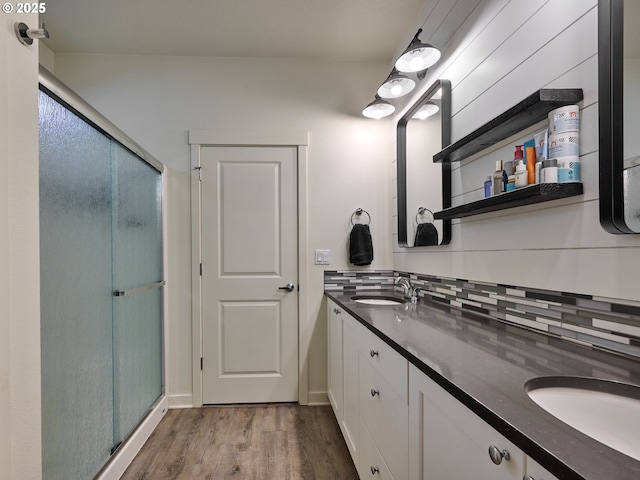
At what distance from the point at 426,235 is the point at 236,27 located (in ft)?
6.12

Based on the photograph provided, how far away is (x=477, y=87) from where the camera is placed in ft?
5.26

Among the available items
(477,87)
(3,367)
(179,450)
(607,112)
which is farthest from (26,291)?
(477,87)

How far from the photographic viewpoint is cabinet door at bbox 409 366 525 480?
0.61 metres

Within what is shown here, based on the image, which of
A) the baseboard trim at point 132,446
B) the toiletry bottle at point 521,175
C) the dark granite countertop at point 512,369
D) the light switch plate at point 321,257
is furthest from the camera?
the light switch plate at point 321,257

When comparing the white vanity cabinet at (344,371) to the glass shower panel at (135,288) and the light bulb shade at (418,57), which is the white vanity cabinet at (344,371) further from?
the light bulb shade at (418,57)

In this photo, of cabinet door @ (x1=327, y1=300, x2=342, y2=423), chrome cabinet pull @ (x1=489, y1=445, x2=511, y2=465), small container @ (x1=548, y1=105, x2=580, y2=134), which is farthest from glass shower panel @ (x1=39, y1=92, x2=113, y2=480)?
small container @ (x1=548, y1=105, x2=580, y2=134)

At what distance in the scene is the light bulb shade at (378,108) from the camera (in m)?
2.41

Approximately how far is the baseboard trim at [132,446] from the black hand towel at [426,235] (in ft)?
6.61

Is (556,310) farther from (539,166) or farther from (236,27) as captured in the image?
(236,27)

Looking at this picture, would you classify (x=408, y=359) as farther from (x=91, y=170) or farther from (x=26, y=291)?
(x=91, y=170)

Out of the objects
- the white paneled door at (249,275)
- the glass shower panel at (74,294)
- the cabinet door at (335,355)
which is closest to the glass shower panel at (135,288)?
the glass shower panel at (74,294)

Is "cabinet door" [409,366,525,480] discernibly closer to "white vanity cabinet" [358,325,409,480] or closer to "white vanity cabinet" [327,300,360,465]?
"white vanity cabinet" [358,325,409,480]

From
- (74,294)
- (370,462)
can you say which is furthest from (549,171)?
(74,294)

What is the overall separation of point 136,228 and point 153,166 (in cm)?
53
